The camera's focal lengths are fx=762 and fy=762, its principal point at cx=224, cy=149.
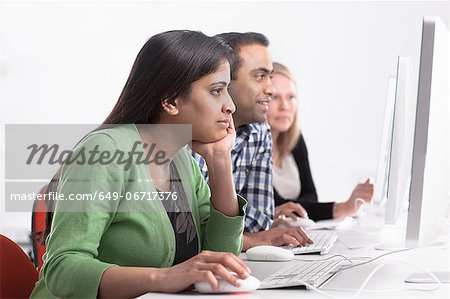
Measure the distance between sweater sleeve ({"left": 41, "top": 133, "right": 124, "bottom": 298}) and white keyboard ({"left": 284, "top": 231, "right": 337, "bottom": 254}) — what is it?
0.63 metres

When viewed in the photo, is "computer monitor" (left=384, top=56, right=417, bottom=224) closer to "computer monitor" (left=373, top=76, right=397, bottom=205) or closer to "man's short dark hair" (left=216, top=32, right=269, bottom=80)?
"computer monitor" (left=373, top=76, right=397, bottom=205)

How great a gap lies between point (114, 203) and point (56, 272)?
18 cm

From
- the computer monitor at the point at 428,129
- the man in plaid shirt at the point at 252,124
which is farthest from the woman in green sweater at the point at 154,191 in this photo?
the man in plaid shirt at the point at 252,124

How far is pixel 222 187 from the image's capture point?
167 cm

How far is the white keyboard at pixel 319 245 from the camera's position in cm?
186

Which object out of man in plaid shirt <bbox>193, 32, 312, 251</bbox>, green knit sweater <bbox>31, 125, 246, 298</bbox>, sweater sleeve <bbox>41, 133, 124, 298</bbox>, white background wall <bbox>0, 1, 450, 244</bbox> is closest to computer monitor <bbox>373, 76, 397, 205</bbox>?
man in plaid shirt <bbox>193, 32, 312, 251</bbox>

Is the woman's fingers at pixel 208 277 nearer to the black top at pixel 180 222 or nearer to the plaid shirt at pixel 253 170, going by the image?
the black top at pixel 180 222

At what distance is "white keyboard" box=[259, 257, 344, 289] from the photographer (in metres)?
1.30

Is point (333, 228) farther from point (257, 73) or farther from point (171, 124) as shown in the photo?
point (171, 124)

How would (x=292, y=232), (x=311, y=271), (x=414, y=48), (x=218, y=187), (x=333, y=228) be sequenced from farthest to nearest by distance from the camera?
(x=414, y=48) < (x=333, y=228) < (x=292, y=232) < (x=218, y=187) < (x=311, y=271)

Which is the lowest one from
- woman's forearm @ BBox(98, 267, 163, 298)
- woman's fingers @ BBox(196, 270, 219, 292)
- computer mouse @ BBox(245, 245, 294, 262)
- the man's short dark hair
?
computer mouse @ BBox(245, 245, 294, 262)

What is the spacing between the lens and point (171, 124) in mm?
1571

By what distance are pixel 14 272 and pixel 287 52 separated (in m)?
3.82

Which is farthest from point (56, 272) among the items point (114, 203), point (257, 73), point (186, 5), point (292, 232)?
point (186, 5)
